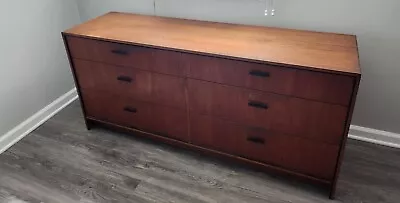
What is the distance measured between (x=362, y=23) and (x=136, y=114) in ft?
4.57

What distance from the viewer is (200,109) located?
185 centimetres

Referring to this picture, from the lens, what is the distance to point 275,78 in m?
1.57

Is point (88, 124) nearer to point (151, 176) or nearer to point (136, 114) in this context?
point (136, 114)

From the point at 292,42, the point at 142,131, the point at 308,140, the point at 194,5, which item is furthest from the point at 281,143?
the point at 194,5

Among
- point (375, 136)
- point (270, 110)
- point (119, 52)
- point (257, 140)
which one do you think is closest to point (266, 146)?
point (257, 140)

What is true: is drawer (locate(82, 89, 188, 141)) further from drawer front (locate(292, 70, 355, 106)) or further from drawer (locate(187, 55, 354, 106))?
drawer front (locate(292, 70, 355, 106))

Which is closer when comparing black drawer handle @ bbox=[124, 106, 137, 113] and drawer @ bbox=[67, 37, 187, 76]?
drawer @ bbox=[67, 37, 187, 76]

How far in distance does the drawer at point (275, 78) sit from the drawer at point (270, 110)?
0.04 meters

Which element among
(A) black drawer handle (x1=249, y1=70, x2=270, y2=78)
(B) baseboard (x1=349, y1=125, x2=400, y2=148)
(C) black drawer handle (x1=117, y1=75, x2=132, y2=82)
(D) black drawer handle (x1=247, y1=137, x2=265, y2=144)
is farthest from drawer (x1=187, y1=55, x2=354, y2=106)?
(B) baseboard (x1=349, y1=125, x2=400, y2=148)

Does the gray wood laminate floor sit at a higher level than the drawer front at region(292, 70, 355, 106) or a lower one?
lower

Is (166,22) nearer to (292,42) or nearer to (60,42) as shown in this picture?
(292,42)

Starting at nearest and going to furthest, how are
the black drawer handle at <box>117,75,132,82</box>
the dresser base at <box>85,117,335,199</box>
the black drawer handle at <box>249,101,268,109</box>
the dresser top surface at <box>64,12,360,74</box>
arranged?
the dresser top surface at <box>64,12,360,74</box>, the black drawer handle at <box>249,101,268,109</box>, the dresser base at <box>85,117,335,199</box>, the black drawer handle at <box>117,75,132,82</box>

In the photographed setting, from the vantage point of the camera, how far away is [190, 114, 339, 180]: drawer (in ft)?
5.54

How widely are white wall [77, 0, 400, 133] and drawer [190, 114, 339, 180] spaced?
60 cm
